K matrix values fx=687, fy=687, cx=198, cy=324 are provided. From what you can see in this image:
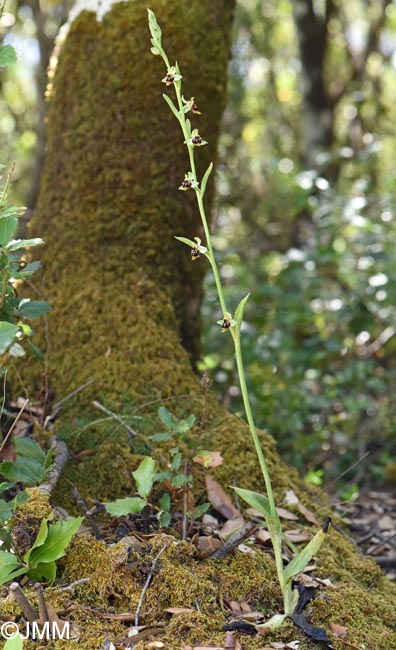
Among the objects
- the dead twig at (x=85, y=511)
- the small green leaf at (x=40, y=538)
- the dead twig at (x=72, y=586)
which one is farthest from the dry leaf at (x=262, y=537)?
the small green leaf at (x=40, y=538)

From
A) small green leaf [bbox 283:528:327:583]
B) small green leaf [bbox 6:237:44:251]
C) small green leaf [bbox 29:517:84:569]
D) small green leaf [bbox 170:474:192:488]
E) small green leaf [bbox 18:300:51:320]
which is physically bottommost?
small green leaf [bbox 283:528:327:583]

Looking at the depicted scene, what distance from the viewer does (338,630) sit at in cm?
175

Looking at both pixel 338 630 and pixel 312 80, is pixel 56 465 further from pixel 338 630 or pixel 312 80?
pixel 312 80

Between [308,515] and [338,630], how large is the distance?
0.61 metres

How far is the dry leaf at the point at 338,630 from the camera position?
1.74 meters

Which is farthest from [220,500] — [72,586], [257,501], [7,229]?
[7,229]

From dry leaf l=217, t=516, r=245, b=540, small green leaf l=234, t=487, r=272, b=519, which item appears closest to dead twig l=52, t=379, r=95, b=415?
dry leaf l=217, t=516, r=245, b=540

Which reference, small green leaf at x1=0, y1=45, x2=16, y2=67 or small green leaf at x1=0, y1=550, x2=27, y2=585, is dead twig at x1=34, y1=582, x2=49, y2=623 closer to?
small green leaf at x1=0, y1=550, x2=27, y2=585

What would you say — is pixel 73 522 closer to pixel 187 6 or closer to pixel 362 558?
pixel 362 558

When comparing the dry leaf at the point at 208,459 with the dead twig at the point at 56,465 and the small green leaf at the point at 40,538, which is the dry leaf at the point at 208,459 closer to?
A: the dead twig at the point at 56,465

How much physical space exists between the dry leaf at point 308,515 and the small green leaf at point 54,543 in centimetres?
96

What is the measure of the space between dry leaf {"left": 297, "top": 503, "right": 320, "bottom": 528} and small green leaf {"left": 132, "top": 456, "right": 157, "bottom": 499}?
26.7 inches

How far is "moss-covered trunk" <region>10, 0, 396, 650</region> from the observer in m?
2.50

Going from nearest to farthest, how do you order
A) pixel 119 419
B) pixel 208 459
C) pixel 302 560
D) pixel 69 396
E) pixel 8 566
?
pixel 8 566
pixel 302 560
pixel 208 459
pixel 119 419
pixel 69 396
